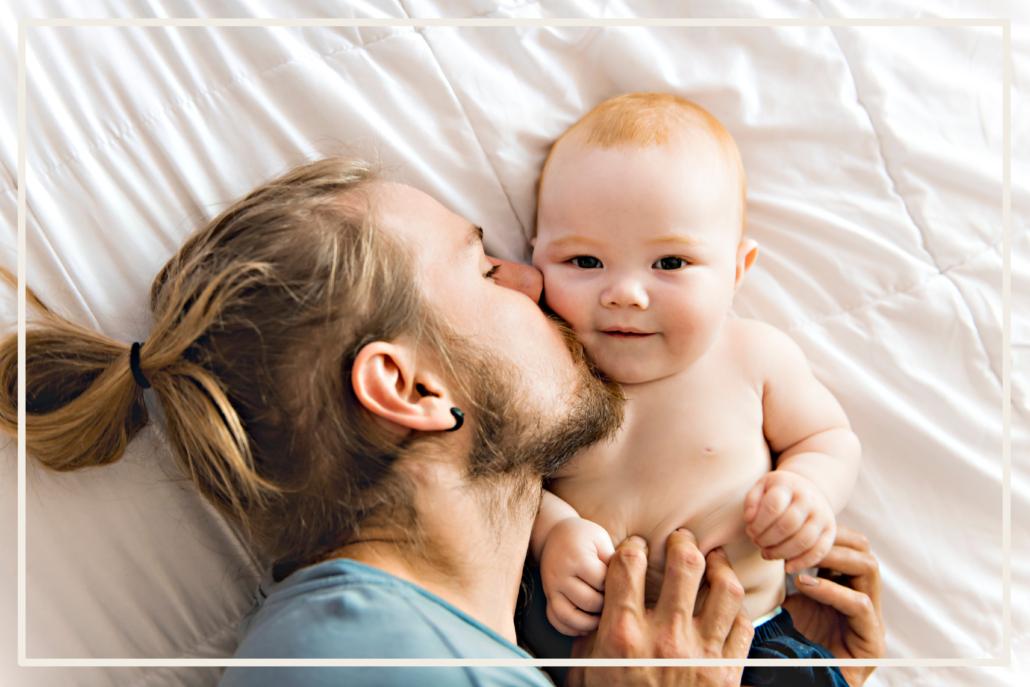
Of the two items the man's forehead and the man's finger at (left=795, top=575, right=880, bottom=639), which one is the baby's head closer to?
the man's forehead

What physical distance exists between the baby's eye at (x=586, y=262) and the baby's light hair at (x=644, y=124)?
11 cm

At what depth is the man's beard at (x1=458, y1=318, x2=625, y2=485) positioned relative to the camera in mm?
982

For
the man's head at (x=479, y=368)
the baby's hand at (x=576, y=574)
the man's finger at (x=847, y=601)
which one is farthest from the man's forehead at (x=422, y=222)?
the man's finger at (x=847, y=601)

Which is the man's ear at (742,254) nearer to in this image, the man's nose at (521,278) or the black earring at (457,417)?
the man's nose at (521,278)

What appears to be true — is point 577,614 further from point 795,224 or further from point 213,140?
point 213,140

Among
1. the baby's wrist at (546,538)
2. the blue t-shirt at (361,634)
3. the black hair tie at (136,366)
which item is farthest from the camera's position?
the baby's wrist at (546,538)

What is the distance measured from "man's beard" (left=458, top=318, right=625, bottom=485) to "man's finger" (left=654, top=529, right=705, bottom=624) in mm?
150

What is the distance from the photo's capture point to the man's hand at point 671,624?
1029 millimetres

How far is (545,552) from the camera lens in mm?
1071

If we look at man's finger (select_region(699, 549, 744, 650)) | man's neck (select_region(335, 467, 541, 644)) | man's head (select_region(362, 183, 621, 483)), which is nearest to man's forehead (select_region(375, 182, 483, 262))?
man's head (select_region(362, 183, 621, 483))

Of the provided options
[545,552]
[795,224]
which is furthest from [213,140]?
[795,224]

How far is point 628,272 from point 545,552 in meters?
0.32

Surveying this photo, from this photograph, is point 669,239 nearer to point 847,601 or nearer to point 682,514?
point 682,514

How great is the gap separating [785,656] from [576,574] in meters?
0.25
